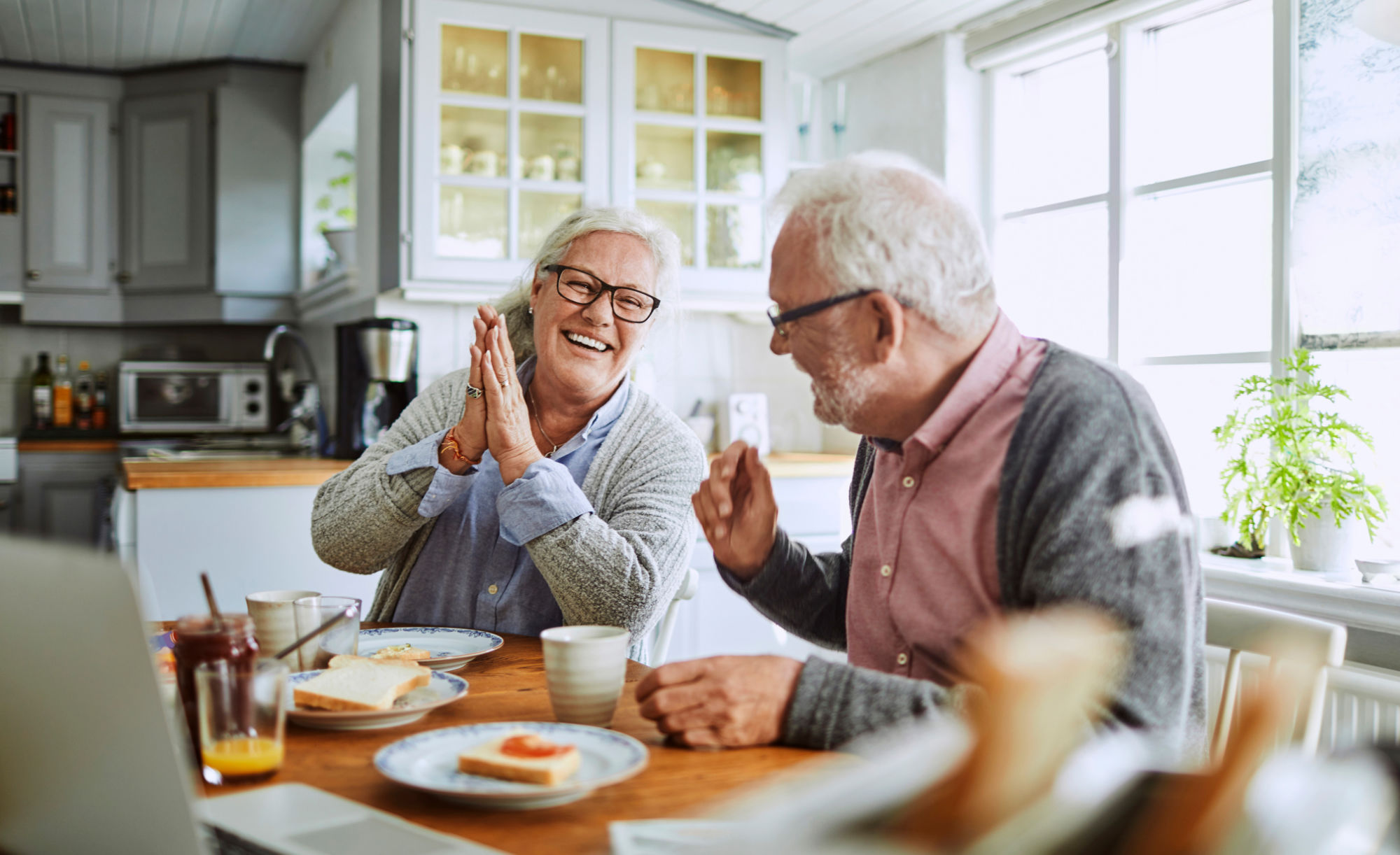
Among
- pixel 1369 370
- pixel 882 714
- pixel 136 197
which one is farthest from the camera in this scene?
pixel 136 197

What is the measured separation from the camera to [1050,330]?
337 centimetres

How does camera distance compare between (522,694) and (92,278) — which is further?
(92,278)

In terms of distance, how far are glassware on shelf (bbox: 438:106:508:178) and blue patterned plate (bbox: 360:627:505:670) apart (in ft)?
6.77

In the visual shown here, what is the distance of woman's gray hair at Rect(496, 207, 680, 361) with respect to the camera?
178 cm

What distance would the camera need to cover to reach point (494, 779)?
2.80ft

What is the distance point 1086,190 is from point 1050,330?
434mm

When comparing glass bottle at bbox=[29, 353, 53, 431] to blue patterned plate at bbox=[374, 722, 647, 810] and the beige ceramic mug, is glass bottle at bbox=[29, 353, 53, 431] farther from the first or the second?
blue patterned plate at bbox=[374, 722, 647, 810]

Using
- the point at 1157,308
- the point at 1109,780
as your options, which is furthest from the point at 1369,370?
the point at 1109,780

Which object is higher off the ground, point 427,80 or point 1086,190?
point 427,80

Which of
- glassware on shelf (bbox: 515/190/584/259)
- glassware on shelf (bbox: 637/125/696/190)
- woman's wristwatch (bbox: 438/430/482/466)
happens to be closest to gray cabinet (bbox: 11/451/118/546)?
glassware on shelf (bbox: 515/190/584/259)

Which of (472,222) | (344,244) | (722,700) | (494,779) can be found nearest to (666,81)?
(472,222)

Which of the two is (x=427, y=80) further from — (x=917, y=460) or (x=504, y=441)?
(x=917, y=460)

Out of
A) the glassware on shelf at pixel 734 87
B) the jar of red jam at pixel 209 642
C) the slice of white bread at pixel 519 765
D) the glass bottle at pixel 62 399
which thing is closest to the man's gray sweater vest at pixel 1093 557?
the slice of white bread at pixel 519 765

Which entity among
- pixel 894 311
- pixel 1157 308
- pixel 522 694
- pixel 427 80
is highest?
pixel 427 80
